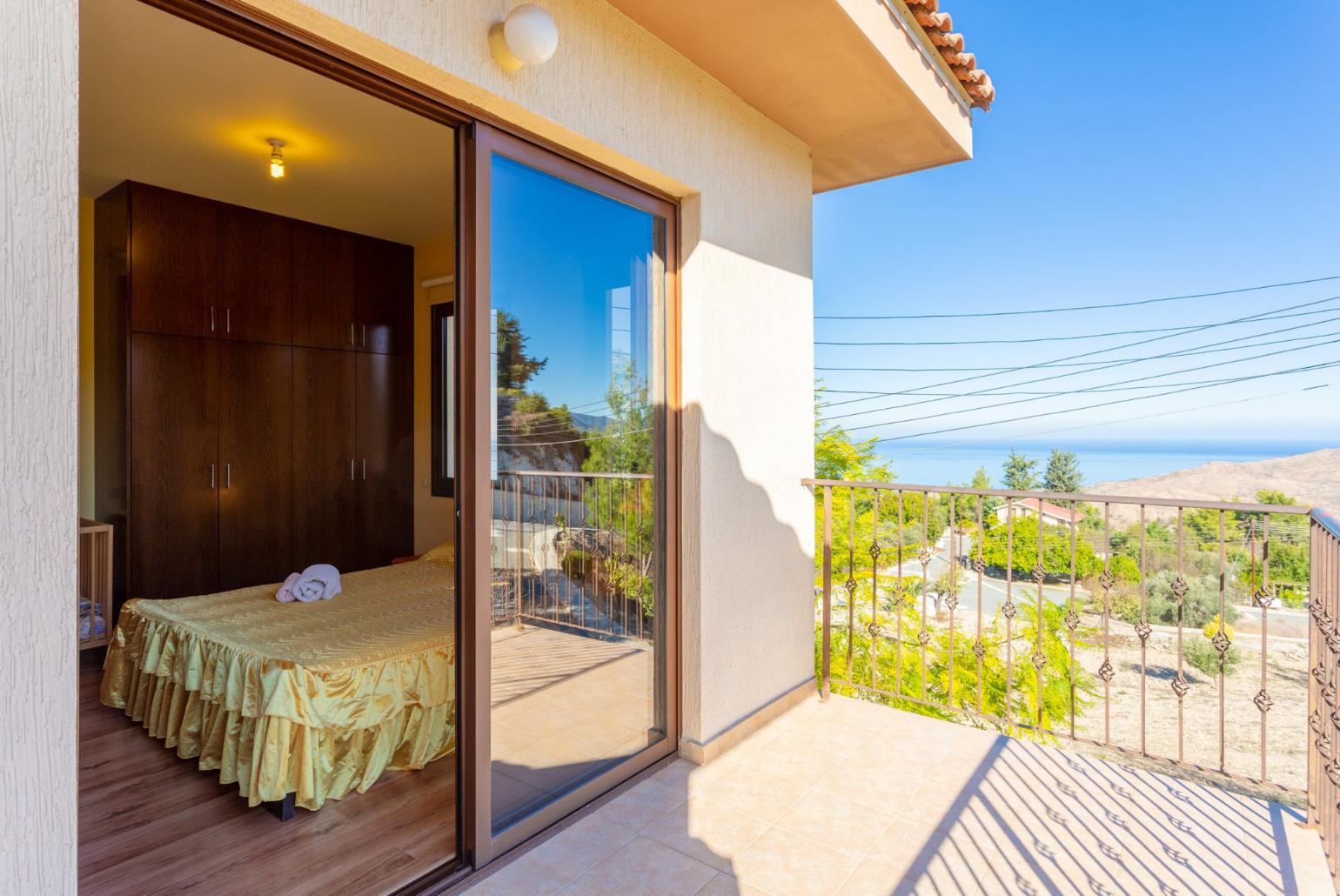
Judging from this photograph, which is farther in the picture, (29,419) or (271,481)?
(271,481)

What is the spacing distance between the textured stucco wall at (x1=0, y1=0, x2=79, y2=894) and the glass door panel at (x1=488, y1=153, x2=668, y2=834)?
99 centimetres

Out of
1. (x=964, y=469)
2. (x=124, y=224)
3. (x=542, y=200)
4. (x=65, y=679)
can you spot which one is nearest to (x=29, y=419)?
(x=65, y=679)

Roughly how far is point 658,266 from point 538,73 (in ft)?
2.78

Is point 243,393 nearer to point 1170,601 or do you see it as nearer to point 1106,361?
point 1170,601

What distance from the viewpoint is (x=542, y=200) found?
87.0 inches

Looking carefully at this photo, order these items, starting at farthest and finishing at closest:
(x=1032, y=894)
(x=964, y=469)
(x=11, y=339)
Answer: (x=964, y=469)
(x=1032, y=894)
(x=11, y=339)

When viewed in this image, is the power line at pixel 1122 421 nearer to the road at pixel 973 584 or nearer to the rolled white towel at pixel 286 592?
the road at pixel 973 584

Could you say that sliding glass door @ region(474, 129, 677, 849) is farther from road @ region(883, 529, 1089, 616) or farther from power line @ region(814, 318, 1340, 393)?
power line @ region(814, 318, 1340, 393)

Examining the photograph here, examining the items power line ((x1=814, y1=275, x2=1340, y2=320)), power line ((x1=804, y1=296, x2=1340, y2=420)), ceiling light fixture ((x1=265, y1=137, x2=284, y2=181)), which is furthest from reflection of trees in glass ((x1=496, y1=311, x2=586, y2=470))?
power line ((x1=804, y1=296, x2=1340, y2=420))

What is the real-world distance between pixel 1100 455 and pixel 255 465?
24892 mm

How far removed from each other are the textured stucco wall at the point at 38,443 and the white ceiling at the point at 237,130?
0.95 m

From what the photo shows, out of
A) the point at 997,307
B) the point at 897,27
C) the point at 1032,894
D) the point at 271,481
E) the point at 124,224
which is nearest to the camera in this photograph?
the point at 1032,894

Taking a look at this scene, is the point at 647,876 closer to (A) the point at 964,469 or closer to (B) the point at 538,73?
(B) the point at 538,73

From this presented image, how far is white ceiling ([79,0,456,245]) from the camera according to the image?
8.52 feet
